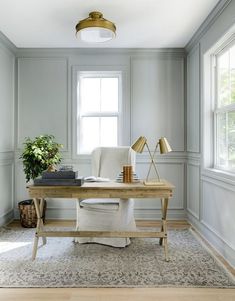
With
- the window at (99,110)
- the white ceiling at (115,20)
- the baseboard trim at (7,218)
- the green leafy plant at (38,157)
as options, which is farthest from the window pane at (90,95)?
the baseboard trim at (7,218)

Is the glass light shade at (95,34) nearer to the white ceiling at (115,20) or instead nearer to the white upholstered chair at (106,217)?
the white ceiling at (115,20)

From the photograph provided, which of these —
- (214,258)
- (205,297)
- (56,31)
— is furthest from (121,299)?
(56,31)

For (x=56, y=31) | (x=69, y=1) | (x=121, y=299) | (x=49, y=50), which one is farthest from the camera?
(x=49, y=50)

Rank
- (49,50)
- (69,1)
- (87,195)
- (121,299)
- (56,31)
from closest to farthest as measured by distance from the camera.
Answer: (121,299) < (87,195) < (69,1) < (56,31) < (49,50)

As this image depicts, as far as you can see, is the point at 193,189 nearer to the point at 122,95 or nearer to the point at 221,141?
the point at 221,141

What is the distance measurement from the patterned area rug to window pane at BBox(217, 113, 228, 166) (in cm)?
96

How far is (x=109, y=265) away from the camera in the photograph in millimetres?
2459

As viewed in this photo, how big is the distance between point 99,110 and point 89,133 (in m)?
0.38

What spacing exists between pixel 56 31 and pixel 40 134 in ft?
4.79

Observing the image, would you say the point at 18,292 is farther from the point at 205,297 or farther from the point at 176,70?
the point at 176,70

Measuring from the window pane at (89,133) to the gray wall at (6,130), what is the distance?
1.02 m

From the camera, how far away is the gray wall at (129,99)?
4055 millimetres

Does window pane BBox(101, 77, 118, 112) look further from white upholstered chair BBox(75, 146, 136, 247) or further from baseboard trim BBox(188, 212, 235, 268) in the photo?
baseboard trim BBox(188, 212, 235, 268)

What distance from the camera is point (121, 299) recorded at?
1950mm
